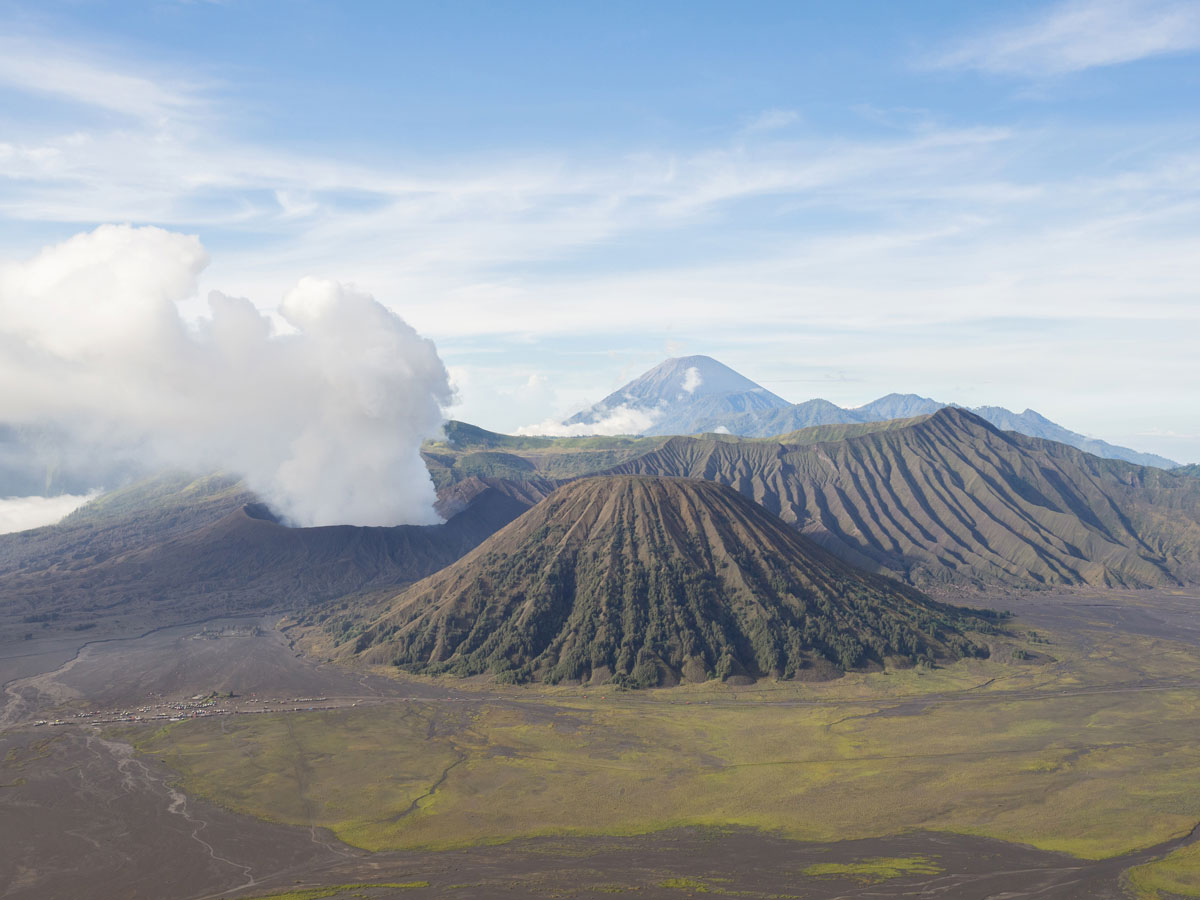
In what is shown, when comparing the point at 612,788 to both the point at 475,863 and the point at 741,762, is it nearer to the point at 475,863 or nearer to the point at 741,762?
the point at 741,762

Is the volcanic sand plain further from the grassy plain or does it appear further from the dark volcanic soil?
the grassy plain

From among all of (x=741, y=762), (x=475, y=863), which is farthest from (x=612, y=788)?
(x=475, y=863)

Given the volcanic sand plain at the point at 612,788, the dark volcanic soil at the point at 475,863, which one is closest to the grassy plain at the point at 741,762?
the volcanic sand plain at the point at 612,788

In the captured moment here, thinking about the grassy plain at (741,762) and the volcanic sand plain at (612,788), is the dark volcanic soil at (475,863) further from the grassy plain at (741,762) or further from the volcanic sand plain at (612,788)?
the grassy plain at (741,762)

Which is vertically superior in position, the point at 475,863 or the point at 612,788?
the point at 475,863

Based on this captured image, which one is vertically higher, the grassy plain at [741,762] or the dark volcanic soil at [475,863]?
the dark volcanic soil at [475,863]

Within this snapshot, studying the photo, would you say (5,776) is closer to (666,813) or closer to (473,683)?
(473,683)

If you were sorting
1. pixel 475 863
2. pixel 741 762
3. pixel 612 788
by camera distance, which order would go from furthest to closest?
pixel 741 762 → pixel 612 788 → pixel 475 863

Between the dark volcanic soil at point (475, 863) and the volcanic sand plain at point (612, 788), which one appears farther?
the volcanic sand plain at point (612, 788)
